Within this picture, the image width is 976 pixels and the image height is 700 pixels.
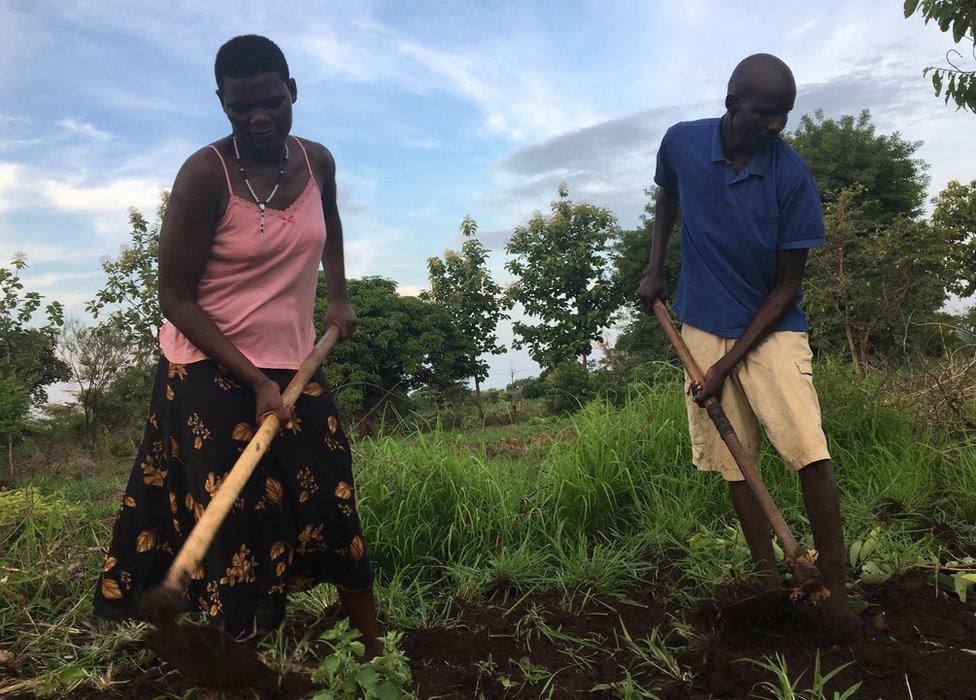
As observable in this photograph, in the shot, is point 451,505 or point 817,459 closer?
point 817,459

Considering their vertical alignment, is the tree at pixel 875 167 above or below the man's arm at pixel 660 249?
above

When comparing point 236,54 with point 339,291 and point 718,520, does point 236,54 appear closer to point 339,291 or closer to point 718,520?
point 339,291

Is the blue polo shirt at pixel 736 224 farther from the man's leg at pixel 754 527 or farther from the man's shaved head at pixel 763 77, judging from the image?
the man's leg at pixel 754 527

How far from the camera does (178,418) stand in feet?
7.29

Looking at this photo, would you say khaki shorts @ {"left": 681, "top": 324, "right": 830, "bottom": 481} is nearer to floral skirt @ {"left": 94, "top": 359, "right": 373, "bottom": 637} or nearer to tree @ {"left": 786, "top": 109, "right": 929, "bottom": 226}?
floral skirt @ {"left": 94, "top": 359, "right": 373, "bottom": 637}

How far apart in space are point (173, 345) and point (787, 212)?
203 centimetres

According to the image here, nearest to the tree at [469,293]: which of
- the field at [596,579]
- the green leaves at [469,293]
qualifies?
the green leaves at [469,293]

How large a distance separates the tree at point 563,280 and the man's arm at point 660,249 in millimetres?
17097

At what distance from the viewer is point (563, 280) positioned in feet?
69.3

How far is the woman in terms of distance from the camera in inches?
85.1

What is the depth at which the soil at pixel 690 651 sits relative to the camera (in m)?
2.29

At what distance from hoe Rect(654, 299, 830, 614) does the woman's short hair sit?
1641 millimetres

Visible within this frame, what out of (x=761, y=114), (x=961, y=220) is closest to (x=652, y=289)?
(x=761, y=114)

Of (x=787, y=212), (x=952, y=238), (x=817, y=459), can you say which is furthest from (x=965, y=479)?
(x=952, y=238)
